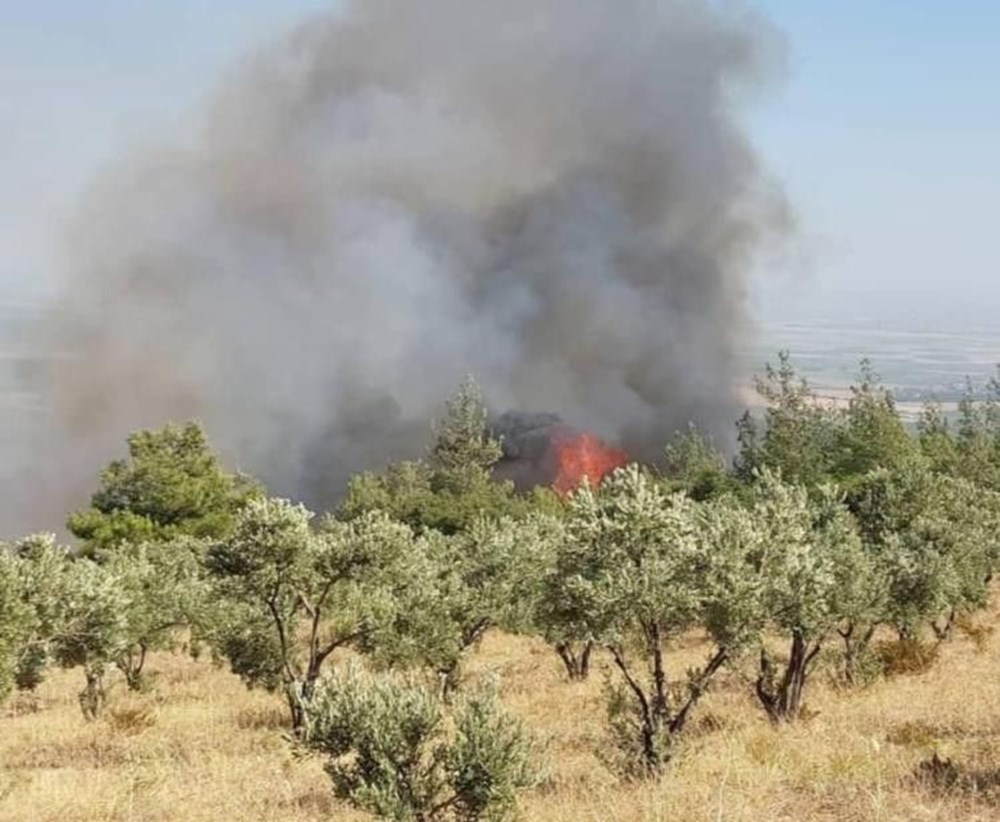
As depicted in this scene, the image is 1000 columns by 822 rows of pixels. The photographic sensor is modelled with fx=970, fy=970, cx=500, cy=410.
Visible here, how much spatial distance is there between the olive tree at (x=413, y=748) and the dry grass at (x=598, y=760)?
6.21ft

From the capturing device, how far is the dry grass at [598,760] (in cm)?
1305

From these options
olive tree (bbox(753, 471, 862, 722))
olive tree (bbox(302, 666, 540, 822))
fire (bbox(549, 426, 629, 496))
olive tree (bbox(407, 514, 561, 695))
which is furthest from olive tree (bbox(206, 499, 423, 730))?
fire (bbox(549, 426, 629, 496))

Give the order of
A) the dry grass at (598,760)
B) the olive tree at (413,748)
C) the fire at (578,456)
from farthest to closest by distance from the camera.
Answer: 1. the fire at (578,456)
2. the dry grass at (598,760)
3. the olive tree at (413,748)

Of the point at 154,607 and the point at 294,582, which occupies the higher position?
the point at 294,582

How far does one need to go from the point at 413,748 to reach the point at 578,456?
93.6 m

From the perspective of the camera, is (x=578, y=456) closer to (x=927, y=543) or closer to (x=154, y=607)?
(x=927, y=543)

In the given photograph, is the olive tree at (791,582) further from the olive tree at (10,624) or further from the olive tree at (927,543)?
the olive tree at (10,624)

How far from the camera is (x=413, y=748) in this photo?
11.6 metres

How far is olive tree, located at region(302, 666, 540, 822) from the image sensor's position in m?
11.4

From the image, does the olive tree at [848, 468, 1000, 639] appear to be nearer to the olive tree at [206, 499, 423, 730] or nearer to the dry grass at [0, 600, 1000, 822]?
the dry grass at [0, 600, 1000, 822]

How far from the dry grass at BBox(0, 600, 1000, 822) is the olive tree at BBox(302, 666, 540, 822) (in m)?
1.89

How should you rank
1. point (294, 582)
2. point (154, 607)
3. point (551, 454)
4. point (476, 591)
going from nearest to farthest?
point (294, 582) < point (476, 591) < point (154, 607) < point (551, 454)

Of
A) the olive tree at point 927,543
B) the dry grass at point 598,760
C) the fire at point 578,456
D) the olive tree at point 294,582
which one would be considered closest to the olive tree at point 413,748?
the dry grass at point 598,760

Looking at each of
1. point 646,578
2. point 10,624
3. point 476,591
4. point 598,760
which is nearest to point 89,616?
point 10,624
